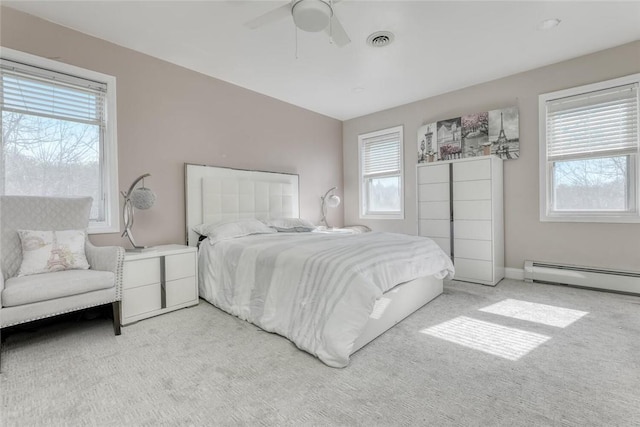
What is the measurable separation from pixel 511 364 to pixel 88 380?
8.25ft

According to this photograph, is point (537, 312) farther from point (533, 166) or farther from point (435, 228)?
point (533, 166)

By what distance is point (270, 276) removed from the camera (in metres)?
2.37

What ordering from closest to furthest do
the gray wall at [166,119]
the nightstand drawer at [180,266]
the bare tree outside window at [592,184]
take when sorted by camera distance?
1. the gray wall at [166,119]
2. the nightstand drawer at [180,266]
3. the bare tree outside window at [592,184]

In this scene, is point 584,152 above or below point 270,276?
above

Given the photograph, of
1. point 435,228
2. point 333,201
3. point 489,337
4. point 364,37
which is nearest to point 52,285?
point 489,337

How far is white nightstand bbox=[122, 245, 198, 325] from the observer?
2.48m

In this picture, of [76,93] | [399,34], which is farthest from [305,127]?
[76,93]

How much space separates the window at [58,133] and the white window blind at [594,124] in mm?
4925

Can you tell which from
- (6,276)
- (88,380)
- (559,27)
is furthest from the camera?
(559,27)

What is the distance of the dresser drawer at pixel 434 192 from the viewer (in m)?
3.90

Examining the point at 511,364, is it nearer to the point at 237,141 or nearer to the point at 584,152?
the point at 584,152

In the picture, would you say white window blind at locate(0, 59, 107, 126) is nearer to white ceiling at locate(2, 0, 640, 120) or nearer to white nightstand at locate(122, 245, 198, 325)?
white ceiling at locate(2, 0, 640, 120)

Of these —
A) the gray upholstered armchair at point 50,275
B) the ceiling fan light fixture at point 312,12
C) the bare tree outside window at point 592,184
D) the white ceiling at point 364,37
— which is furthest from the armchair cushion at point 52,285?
the bare tree outside window at point 592,184

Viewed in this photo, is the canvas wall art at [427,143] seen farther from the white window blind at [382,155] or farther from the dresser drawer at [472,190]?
the dresser drawer at [472,190]
